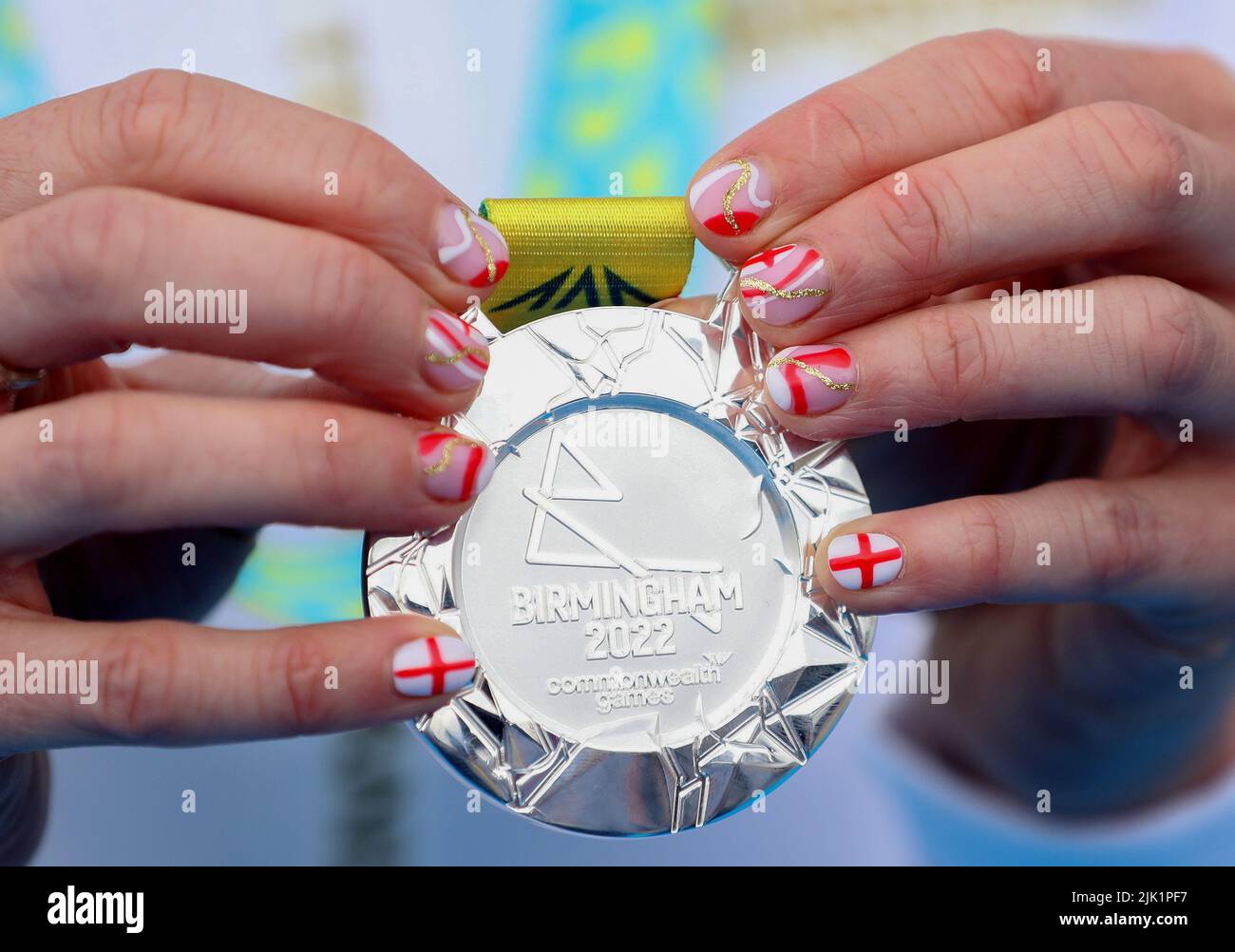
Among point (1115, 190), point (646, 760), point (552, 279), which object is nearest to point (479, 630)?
point (646, 760)

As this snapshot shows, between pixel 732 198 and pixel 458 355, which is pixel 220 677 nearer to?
pixel 458 355

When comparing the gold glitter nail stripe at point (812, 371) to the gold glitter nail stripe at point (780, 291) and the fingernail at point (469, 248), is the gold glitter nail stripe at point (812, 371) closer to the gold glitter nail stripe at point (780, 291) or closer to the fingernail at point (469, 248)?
the gold glitter nail stripe at point (780, 291)

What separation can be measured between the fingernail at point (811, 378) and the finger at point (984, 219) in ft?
0.08

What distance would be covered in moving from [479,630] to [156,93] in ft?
1.44

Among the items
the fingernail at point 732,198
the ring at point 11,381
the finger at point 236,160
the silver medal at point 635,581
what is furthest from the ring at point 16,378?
the fingernail at point 732,198

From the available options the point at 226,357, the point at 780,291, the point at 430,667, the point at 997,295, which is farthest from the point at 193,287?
the point at 997,295

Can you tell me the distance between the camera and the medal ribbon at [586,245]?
2.49 ft

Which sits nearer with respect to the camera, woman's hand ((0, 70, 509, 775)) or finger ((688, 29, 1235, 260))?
woman's hand ((0, 70, 509, 775))

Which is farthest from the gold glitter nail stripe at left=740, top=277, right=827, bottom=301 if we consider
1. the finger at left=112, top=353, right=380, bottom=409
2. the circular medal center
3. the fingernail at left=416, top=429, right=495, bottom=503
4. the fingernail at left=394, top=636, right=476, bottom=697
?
the finger at left=112, top=353, right=380, bottom=409

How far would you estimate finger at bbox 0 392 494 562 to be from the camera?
0.61 m

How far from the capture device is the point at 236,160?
0.62 m

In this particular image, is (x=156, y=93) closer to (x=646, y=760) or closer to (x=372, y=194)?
(x=372, y=194)

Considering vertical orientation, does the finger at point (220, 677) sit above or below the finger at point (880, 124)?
below

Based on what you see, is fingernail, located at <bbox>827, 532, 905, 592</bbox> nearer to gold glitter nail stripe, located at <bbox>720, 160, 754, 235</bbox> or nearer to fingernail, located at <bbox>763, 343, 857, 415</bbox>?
fingernail, located at <bbox>763, 343, 857, 415</bbox>
